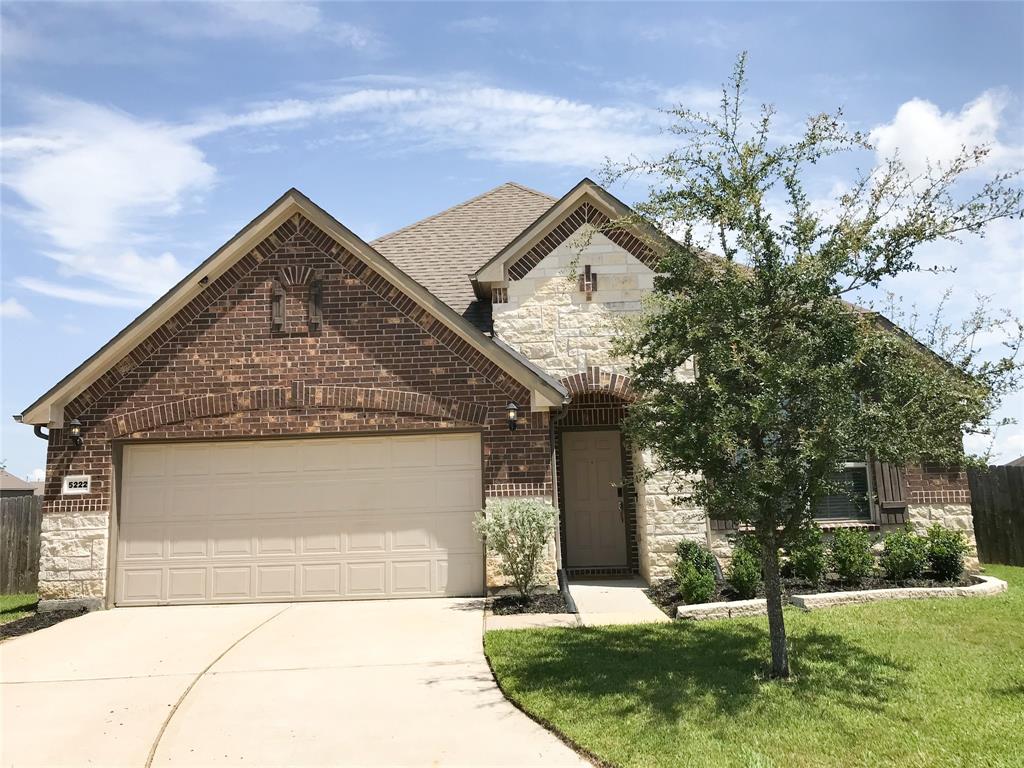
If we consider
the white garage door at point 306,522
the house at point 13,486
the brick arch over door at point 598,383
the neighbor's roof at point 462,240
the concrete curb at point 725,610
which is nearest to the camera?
the concrete curb at point 725,610

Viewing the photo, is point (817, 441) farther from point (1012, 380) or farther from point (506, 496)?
point (506, 496)

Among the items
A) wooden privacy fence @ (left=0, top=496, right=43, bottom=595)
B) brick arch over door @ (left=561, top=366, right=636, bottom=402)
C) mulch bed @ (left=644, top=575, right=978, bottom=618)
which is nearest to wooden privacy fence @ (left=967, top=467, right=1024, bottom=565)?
mulch bed @ (left=644, top=575, right=978, bottom=618)

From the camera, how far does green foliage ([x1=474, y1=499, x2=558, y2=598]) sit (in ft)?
32.0

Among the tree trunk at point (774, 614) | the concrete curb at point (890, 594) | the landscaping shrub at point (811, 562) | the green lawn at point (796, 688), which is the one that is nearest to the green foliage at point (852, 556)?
the landscaping shrub at point (811, 562)

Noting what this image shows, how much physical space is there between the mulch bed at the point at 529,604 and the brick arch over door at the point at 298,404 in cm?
254

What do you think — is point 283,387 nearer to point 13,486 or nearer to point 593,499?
point 593,499

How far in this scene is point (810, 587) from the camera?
Answer: 9.84 metres

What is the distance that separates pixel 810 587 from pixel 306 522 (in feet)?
23.0

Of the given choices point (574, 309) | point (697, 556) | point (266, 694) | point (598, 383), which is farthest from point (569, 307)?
point (266, 694)

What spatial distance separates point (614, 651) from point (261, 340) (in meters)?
6.79

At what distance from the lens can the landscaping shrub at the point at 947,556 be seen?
10047 millimetres

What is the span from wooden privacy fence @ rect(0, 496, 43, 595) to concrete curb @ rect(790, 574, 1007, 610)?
13.1 m

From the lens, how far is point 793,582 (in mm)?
10109

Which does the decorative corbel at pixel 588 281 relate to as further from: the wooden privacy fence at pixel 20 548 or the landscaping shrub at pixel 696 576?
the wooden privacy fence at pixel 20 548
